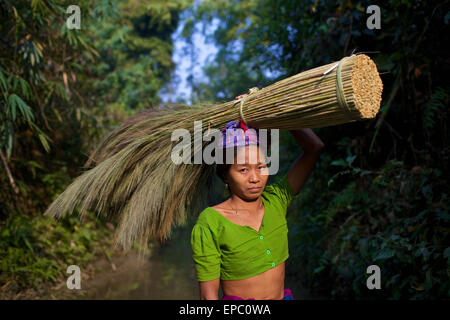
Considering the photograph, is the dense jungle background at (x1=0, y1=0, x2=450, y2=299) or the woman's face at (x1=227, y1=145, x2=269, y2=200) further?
the dense jungle background at (x1=0, y1=0, x2=450, y2=299)

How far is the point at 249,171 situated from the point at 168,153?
0.48 metres

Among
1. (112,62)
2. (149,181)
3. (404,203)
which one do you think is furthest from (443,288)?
(112,62)

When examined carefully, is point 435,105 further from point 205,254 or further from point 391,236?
point 205,254

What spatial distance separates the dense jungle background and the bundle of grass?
0.29 m

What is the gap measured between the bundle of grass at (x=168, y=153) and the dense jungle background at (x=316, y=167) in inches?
11.4

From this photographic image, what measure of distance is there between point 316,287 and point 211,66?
1484 cm

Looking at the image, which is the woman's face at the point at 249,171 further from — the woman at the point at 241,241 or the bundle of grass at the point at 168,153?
the bundle of grass at the point at 168,153

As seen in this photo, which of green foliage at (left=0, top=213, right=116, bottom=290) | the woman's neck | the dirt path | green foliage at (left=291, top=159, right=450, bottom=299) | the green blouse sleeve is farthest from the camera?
the dirt path

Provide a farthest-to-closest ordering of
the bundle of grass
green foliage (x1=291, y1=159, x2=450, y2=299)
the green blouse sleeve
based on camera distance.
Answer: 1. green foliage (x1=291, y1=159, x2=450, y2=299)
2. the green blouse sleeve
3. the bundle of grass

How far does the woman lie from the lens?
155cm

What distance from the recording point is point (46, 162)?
5047 mm

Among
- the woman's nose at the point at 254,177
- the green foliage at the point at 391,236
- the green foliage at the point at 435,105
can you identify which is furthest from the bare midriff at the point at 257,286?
the green foliage at the point at 435,105

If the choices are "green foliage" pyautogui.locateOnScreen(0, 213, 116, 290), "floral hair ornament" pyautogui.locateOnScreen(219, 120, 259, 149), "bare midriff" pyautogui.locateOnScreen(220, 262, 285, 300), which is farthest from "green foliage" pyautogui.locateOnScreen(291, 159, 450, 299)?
"green foliage" pyautogui.locateOnScreen(0, 213, 116, 290)

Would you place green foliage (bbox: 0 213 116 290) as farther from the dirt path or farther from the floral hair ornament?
the floral hair ornament
